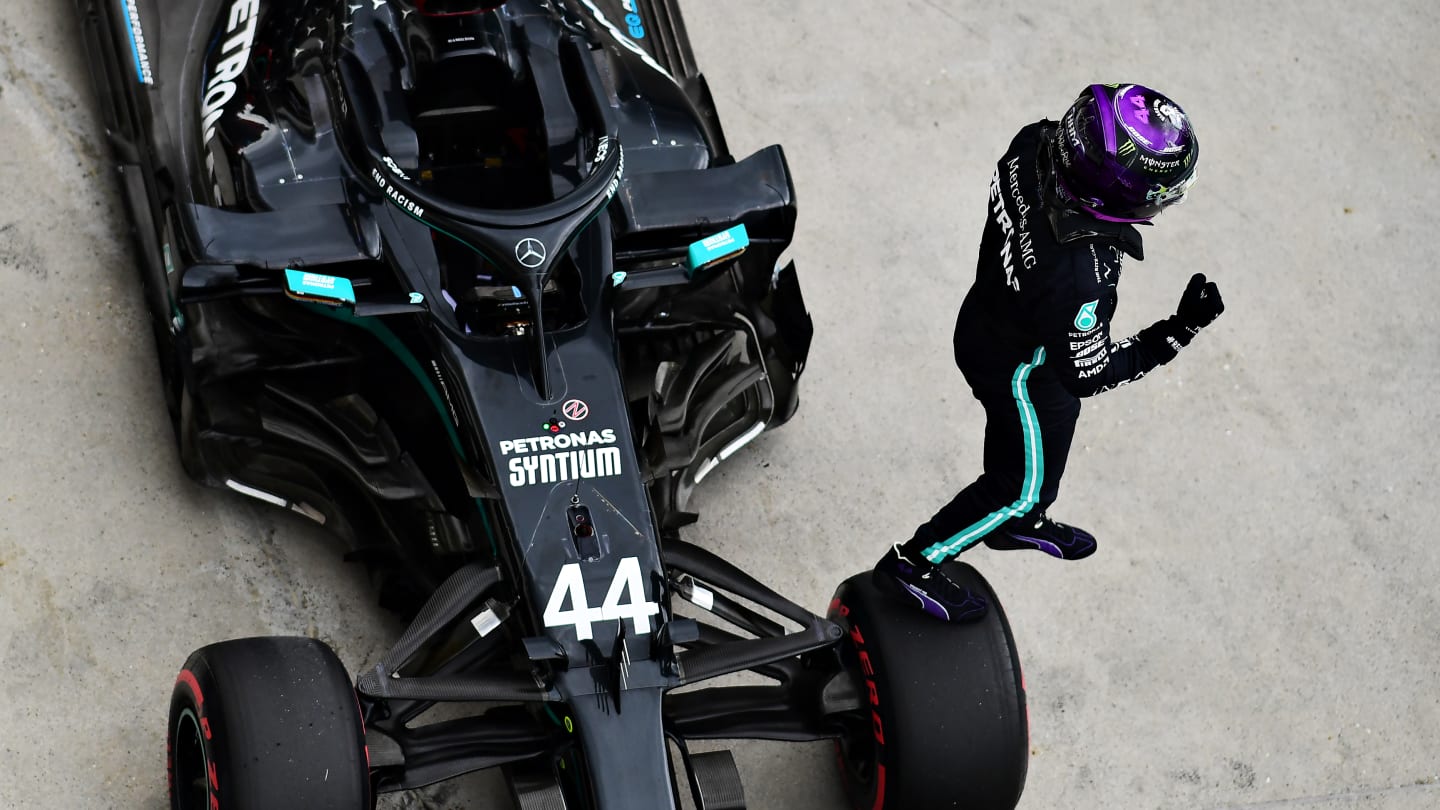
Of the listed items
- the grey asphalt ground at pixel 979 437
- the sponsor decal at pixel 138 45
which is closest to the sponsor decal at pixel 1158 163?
the grey asphalt ground at pixel 979 437

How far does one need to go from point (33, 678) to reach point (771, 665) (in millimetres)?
1973

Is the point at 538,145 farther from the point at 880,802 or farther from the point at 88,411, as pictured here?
the point at 880,802

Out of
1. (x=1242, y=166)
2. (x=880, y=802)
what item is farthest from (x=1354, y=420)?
(x=880, y=802)

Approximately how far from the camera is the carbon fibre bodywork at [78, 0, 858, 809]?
15.9 feet

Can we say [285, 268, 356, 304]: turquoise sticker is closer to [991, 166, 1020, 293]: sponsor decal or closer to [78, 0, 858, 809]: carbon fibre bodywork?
[78, 0, 858, 809]: carbon fibre bodywork

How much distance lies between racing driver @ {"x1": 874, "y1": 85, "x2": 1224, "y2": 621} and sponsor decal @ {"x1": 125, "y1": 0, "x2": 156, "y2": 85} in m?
2.70

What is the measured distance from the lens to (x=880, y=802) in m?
5.19

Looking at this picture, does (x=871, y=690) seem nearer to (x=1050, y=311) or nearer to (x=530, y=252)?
(x=1050, y=311)

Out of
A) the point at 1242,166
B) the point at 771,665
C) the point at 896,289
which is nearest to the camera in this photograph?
the point at 771,665

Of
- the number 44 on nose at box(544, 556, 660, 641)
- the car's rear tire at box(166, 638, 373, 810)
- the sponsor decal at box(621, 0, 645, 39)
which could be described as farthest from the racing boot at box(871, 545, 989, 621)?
the sponsor decal at box(621, 0, 645, 39)

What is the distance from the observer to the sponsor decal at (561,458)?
198 inches

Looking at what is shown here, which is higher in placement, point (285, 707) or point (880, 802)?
point (285, 707)

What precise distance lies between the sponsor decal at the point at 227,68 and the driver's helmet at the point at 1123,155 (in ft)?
8.27

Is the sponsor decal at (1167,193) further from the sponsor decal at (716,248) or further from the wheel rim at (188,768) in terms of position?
the wheel rim at (188,768)
